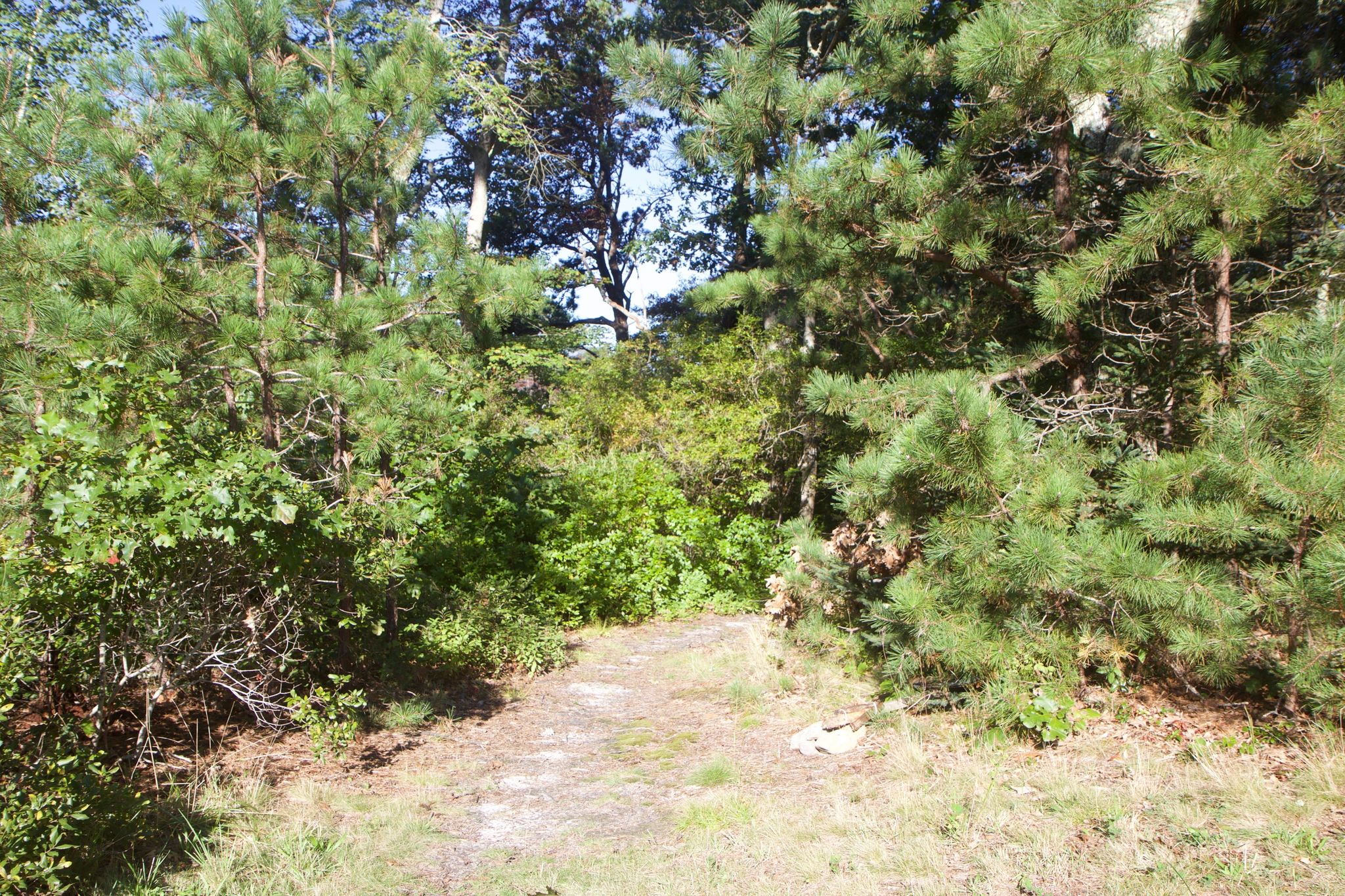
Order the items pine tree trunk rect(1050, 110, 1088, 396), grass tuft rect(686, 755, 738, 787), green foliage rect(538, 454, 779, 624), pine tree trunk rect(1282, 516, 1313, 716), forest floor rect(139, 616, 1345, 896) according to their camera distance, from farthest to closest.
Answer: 1. green foliage rect(538, 454, 779, 624)
2. pine tree trunk rect(1050, 110, 1088, 396)
3. grass tuft rect(686, 755, 738, 787)
4. pine tree trunk rect(1282, 516, 1313, 716)
5. forest floor rect(139, 616, 1345, 896)

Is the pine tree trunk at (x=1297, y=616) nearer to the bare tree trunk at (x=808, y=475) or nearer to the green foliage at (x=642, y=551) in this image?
the green foliage at (x=642, y=551)

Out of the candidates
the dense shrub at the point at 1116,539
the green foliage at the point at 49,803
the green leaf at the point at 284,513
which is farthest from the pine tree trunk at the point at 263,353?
the dense shrub at the point at 1116,539

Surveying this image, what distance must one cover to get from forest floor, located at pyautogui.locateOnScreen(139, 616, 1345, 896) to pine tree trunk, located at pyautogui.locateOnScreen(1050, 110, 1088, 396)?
7.14 feet

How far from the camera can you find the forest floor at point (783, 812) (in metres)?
3.16

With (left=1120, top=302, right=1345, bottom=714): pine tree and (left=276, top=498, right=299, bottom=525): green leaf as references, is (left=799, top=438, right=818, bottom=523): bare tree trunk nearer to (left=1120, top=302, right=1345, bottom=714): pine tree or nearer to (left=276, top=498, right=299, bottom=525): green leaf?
(left=1120, top=302, right=1345, bottom=714): pine tree

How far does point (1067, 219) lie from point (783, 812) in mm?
4053

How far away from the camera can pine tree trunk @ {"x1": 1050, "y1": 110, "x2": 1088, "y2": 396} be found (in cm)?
530

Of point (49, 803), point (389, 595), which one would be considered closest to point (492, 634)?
point (389, 595)

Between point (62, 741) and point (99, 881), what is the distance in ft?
1.69

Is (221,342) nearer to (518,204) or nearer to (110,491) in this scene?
(110,491)

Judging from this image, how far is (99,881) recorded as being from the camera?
119 inches

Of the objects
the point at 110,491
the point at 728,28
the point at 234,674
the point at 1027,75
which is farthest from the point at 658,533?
the point at 728,28

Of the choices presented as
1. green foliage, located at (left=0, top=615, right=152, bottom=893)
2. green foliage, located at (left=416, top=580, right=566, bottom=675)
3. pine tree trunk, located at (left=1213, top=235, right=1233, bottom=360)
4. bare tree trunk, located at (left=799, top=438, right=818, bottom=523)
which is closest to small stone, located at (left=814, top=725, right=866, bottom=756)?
green foliage, located at (left=416, top=580, right=566, bottom=675)

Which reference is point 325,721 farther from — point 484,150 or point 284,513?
point 484,150
